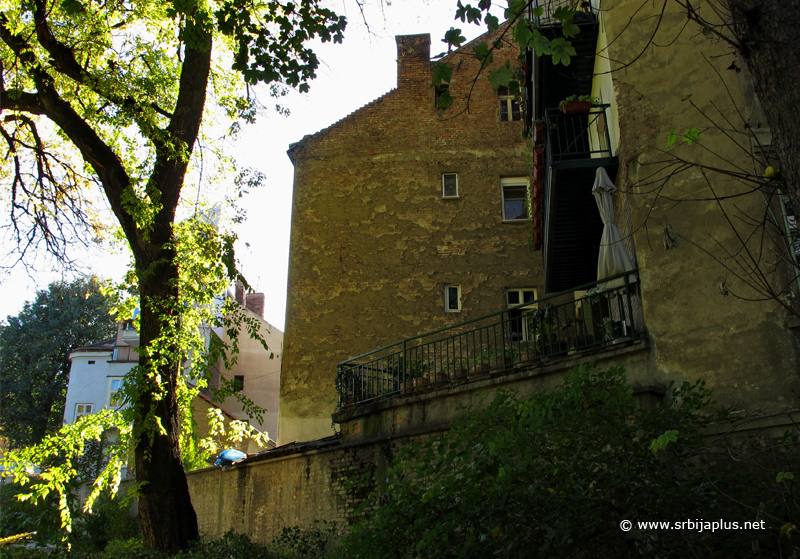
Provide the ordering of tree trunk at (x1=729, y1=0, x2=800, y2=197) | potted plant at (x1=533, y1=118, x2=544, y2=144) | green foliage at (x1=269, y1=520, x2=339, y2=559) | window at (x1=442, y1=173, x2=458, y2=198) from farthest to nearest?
window at (x1=442, y1=173, x2=458, y2=198) < potted plant at (x1=533, y1=118, x2=544, y2=144) < green foliage at (x1=269, y1=520, x2=339, y2=559) < tree trunk at (x1=729, y1=0, x2=800, y2=197)

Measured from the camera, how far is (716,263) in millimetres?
7613

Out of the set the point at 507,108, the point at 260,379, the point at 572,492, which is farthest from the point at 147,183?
the point at 260,379

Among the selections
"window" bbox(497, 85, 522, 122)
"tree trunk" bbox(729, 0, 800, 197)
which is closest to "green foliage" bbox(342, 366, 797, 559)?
"tree trunk" bbox(729, 0, 800, 197)

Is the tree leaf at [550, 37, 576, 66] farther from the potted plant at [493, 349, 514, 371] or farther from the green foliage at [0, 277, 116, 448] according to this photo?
the green foliage at [0, 277, 116, 448]

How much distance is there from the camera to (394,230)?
1803 cm

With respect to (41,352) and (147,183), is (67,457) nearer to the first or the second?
(147,183)

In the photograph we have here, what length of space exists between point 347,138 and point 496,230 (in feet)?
17.9

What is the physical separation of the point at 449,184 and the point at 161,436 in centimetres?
1169

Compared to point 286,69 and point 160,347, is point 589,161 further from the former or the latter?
point 160,347

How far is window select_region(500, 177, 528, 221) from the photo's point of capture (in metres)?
18.1

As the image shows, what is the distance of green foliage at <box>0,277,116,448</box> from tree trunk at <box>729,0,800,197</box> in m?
34.5

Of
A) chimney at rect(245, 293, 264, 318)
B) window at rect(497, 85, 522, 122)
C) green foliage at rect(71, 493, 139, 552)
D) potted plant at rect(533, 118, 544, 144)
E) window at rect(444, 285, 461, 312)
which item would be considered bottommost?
green foliage at rect(71, 493, 139, 552)

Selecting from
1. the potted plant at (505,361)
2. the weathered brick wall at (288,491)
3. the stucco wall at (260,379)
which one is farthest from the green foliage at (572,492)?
the stucco wall at (260,379)

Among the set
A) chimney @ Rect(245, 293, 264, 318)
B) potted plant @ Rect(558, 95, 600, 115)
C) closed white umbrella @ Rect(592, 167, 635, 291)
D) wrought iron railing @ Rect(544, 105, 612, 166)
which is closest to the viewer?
closed white umbrella @ Rect(592, 167, 635, 291)
